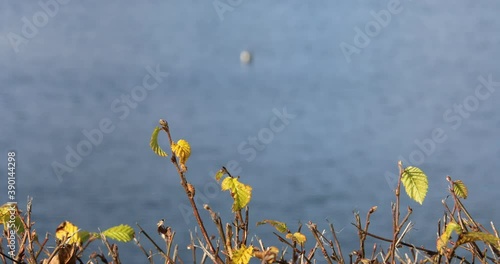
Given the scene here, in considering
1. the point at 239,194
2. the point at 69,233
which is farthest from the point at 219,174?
the point at 69,233

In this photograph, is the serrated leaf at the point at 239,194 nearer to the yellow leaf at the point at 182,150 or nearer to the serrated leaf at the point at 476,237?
the yellow leaf at the point at 182,150

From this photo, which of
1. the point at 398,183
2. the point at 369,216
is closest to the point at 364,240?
the point at 369,216

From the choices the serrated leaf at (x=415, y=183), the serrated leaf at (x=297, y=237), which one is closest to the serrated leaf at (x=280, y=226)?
the serrated leaf at (x=297, y=237)

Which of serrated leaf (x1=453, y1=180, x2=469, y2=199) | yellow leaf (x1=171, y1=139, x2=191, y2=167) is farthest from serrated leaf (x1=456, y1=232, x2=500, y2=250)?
yellow leaf (x1=171, y1=139, x2=191, y2=167)

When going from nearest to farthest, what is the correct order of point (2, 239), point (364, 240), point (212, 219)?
point (212, 219)
point (364, 240)
point (2, 239)

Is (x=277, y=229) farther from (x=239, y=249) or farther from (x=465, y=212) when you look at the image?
(x=465, y=212)

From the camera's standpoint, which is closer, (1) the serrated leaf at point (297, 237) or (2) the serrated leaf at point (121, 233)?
(2) the serrated leaf at point (121, 233)

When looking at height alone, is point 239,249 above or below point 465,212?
below
